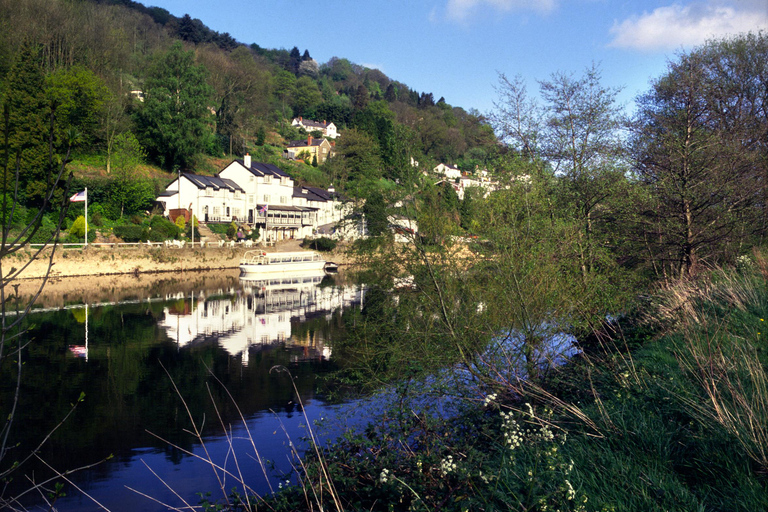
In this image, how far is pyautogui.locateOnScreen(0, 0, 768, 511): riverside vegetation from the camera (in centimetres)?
463

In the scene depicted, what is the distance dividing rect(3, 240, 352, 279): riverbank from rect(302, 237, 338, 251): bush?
30.6ft

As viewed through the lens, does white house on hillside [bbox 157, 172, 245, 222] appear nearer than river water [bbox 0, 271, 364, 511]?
No

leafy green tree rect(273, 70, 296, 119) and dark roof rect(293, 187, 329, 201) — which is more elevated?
leafy green tree rect(273, 70, 296, 119)

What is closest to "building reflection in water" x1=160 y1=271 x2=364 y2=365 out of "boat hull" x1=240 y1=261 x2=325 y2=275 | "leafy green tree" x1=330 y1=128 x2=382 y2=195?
"boat hull" x1=240 y1=261 x2=325 y2=275

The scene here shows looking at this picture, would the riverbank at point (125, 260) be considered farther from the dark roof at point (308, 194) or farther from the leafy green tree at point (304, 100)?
the leafy green tree at point (304, 100)

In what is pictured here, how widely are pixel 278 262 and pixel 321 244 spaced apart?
9.54m

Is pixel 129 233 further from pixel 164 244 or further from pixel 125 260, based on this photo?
pixel 125 260

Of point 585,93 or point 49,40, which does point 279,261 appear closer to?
point 49,40

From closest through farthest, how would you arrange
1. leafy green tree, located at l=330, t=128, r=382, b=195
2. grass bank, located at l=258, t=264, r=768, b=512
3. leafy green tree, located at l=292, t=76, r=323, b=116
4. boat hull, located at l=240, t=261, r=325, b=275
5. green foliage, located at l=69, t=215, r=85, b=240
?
grass bank, located at l=258, t=264, r=768, b=512 → green foliage, located at l=69, t=215, r=85, b=240 → boat hull, located at l=240, t=261, r=325, b=275 → leafy green tree, located at l=330, t=128, r=382, b=195 → leafy green tree, located at l=292, t=76, r=323, b=116

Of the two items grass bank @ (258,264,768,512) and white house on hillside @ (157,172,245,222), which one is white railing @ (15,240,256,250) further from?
grass bank @ (258,264,768,512)

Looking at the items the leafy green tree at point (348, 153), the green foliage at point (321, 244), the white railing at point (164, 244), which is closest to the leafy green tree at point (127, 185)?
the white railing at point (164, 244)

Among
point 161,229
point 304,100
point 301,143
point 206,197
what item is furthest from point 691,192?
point 304,100

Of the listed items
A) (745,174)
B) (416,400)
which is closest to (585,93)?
(745,174)

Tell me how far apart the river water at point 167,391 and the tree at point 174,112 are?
28.3m
